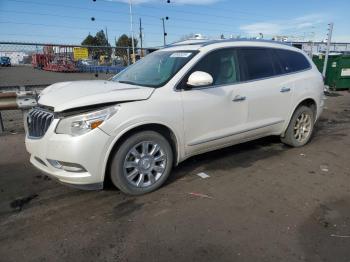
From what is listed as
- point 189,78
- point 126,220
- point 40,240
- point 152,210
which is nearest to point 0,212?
point 40,240

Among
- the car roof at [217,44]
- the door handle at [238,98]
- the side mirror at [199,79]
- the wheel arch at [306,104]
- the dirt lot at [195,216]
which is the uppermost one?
the car roof at [217,44]

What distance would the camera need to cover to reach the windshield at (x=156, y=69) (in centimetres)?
432

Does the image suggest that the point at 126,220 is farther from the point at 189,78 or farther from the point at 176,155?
the point at 189,78

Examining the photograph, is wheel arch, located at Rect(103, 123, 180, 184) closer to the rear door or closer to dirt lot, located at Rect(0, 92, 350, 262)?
dirt lot, located at Rect(0, 92, 350, 262)

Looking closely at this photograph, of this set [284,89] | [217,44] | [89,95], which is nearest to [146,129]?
[89,95]

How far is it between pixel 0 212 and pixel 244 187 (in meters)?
2.86

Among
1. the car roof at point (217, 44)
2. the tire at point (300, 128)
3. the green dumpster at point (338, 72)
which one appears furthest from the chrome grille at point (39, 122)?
the green dumpster at point (338, 72)

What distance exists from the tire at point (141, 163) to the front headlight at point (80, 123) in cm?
41

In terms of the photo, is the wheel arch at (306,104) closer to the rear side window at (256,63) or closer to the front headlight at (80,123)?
the rear side window at (256,63)

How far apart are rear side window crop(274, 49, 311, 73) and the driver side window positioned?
1.12m

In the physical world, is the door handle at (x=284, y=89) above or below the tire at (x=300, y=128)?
above

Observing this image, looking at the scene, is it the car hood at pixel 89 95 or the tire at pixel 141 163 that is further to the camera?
the tire at pixel 141 163

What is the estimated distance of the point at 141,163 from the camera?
157 inches

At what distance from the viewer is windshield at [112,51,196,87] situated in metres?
4.32
